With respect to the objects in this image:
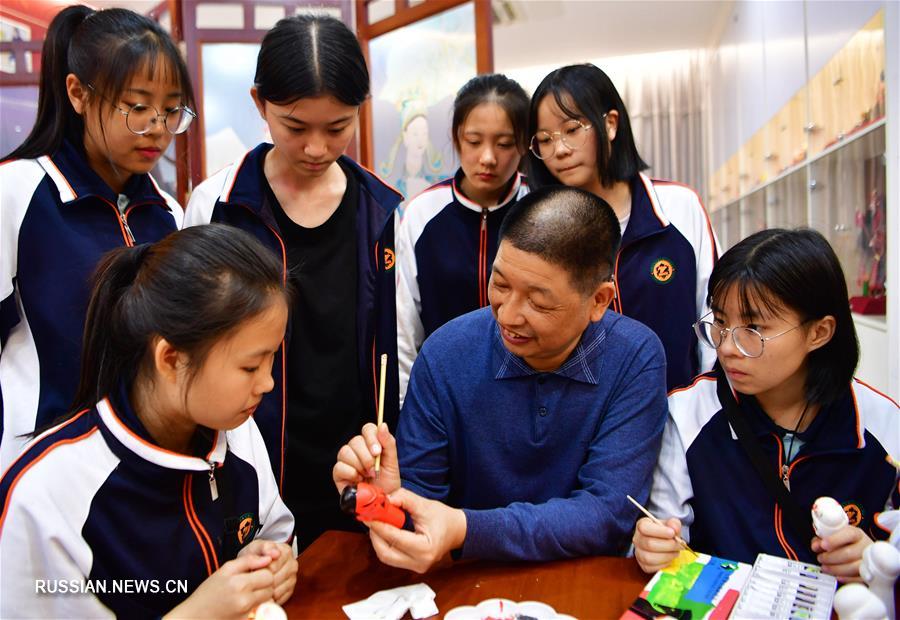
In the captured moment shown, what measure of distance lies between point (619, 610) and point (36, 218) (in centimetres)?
129

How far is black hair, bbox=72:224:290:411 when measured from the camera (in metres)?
1.10

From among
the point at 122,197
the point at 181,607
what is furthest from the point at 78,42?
the point at 181,607

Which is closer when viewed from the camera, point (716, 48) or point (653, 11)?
point (653, 11)

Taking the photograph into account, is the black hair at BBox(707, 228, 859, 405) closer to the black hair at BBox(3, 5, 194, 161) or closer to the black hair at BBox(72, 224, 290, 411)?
the black hair at BBox(72, 224, 290, 411)

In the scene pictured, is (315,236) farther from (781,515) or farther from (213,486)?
(781,515)

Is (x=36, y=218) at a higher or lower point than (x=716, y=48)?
lower

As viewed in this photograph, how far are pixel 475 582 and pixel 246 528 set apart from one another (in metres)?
0.42

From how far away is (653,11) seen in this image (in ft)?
22.9

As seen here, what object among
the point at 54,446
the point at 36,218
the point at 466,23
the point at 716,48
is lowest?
the point at 54,446

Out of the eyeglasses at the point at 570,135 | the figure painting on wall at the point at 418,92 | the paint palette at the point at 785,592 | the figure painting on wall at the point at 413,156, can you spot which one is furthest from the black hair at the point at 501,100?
the figure painting on wall at the point at 413,156

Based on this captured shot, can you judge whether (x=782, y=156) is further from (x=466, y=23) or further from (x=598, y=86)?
(x=598, y=86)

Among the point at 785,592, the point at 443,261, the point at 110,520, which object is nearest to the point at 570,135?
the point at 443,261

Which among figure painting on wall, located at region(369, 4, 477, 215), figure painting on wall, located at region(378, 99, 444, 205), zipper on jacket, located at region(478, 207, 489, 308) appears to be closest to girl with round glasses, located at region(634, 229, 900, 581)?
zipper on jacket, located at region(478, 207, 489, 308)

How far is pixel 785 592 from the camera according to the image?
1031mm
